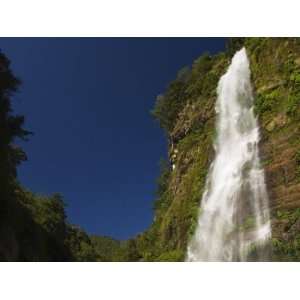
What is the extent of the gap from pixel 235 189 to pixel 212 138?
458 cm

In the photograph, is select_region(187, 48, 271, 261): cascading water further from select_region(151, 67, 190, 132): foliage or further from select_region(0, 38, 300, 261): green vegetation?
select_region(151, 67, 190, 132): foliage

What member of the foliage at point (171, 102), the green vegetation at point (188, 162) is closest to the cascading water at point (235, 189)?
the green vegetation at point (188, 162)

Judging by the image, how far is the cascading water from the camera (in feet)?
43.9

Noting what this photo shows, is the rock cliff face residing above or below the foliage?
below

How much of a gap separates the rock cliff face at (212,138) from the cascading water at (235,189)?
48cm

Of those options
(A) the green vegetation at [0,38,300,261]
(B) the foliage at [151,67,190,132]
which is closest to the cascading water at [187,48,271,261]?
(A) the green vegetation at [0,38,300,261]

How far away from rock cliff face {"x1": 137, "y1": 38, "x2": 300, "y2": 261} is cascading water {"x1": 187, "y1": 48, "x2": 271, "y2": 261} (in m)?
0.48

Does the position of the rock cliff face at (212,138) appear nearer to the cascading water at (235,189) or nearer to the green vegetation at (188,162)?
the green vegetation at (188,162)

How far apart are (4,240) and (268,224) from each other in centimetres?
781

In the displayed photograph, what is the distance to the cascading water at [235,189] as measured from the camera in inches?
527
